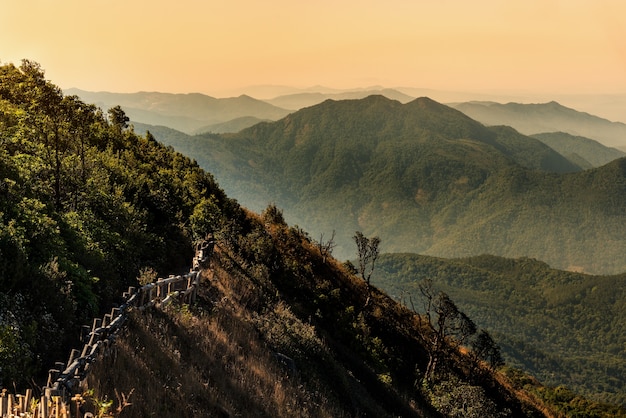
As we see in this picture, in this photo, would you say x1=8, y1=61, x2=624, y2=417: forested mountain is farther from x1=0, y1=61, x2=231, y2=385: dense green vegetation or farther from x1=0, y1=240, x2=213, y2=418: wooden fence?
x1=0, y1=240, x2=213, y2=418: wooden fence

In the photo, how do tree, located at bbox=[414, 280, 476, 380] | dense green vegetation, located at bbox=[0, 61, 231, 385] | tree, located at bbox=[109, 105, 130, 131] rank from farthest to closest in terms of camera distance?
tree, located at bbox=[109, 105, 130, 131] → tree, located at bbox=[414, 280, 476, 380] → dense green vegetation, located at bbox=[0, 61, 231, 385]

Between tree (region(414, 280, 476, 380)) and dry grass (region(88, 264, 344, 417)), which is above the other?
dry grass (region(88, 264, 344, 417))

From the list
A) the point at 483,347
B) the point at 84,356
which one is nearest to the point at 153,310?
the point at 84,356

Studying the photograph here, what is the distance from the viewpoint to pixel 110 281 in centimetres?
1694

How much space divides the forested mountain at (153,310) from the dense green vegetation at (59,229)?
0.18 feet

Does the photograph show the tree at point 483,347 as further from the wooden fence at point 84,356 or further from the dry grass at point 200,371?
the wooden fence at point 84,356

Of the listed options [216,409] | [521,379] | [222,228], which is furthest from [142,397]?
[521,379]

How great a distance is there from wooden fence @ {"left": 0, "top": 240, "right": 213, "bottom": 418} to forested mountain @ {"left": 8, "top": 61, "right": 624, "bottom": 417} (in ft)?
1.10

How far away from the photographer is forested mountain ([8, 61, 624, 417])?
10508 millimetres

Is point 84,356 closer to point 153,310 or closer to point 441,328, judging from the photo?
point 153,310

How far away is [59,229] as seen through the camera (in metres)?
16.8

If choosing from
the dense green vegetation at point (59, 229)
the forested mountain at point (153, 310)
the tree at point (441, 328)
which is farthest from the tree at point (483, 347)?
the dense green vegetation at point (59, 229)

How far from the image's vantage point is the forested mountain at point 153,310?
10508mm

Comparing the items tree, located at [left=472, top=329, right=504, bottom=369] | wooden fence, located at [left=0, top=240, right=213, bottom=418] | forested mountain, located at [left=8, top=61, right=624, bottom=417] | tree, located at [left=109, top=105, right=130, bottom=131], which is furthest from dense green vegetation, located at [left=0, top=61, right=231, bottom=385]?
tree, located at [left=472, top=329, right=504, bottom=369]
